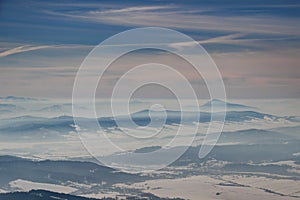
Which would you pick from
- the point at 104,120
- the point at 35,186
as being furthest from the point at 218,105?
the point at 35,186

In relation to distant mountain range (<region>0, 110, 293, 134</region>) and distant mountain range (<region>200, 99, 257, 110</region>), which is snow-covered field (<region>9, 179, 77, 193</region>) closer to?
distant mountain range (<region>0, 110, 293, 134</region>)

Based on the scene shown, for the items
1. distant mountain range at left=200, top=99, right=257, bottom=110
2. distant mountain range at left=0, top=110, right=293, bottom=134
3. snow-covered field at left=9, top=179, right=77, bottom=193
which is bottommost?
snow-covered field at left=9, top=179, right=77, bottom=193

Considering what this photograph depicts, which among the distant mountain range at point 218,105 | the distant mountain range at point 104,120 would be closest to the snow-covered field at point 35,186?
the distant mountain range at point 104,120

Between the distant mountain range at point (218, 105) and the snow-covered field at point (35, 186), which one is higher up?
the distant mountain range at point (218, 105)

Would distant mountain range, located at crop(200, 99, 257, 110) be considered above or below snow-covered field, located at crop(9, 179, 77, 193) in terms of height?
above

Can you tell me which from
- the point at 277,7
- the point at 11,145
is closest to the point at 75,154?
the point at 11,145

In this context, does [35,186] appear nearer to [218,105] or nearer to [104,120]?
[104,120]

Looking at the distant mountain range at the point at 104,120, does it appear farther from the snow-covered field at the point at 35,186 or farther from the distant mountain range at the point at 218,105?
the snow-covered field at the point at 35,186

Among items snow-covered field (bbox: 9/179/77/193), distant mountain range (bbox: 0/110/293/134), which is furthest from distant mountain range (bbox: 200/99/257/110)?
snow-covered field (bbox: 9/179/77/193)

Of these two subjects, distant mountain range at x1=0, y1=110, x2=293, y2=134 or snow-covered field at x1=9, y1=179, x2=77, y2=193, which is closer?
distant mountain range at x1=0, y1=110, x2=293, y2=134

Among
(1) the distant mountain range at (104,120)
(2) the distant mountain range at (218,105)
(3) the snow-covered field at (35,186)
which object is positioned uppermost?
(2) the distant mountain range at (218,105)

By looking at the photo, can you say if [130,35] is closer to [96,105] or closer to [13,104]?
[96,105]
